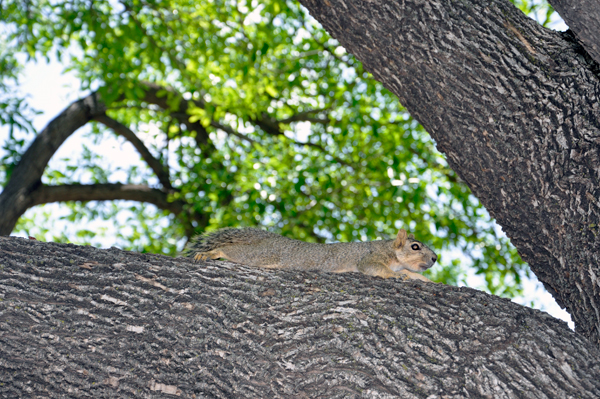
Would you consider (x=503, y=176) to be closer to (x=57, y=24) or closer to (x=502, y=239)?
(x=502, y=239)

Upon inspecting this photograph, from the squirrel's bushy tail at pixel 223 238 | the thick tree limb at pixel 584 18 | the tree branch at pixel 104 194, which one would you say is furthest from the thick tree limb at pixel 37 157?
the thick tree limb at pixel 584 18

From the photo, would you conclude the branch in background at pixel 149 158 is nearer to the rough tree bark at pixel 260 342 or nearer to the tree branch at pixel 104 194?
the tree branch at pixel 104 194

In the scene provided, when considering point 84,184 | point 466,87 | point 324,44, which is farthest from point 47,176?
point 466,87

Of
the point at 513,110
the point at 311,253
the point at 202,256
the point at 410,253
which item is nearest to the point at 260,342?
the point at 202,256

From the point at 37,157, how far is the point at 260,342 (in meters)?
5.72

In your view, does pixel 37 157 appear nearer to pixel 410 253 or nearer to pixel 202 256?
pixel 202 256

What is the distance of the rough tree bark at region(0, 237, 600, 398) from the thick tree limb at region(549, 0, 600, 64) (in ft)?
3.82

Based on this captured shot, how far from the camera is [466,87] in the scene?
258 centimetres

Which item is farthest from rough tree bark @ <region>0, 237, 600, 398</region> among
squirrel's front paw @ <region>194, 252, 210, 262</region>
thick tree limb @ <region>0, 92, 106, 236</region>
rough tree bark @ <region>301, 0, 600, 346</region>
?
thick tree limb @ <region>0, 92, 106, 236</region>

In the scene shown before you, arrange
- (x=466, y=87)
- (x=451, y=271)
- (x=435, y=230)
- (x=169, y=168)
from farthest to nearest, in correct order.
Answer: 1. (x=169, y=168)
2. (x=451, y=271)
3. (x=435, y=230)
4. (x=466, y=87)

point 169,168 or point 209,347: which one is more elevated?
point 169,168

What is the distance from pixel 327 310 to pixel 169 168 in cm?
678

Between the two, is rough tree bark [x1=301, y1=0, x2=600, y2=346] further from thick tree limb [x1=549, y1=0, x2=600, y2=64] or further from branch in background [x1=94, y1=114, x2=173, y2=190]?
branch in background [x1=94, y1=114, x2=173, y2=190]

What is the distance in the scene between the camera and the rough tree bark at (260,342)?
202cm
